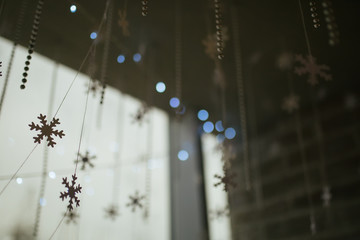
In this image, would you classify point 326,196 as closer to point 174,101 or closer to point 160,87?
point 174,101

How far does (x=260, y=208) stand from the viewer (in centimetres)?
275

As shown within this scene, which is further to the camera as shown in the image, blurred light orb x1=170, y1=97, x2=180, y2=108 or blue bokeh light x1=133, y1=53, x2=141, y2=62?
blurred light orb x1=170, y1=97, x2=180, y2=108

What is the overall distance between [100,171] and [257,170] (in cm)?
128

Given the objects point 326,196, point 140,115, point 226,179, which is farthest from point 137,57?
point 326,196

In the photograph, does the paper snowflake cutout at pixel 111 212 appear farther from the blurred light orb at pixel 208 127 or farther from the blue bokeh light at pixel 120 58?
the blurred light orb at pixel 208 127

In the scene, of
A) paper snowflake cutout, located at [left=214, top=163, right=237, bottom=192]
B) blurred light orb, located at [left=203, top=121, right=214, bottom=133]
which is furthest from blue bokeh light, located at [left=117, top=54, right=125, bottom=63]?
paper snowflake cutout, located at [left=214, top=163, right=237, bottom=192]

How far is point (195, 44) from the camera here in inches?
82.6

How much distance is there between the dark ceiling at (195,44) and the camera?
181 cm

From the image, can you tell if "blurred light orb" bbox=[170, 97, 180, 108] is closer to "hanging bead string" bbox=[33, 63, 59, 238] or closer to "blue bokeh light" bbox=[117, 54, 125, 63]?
"blue bokeh light" bbox=[117, 54, 125, 63]

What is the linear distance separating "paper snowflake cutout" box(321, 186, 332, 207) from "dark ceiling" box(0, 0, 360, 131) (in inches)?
24.9

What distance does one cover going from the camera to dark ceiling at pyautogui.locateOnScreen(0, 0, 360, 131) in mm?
1808

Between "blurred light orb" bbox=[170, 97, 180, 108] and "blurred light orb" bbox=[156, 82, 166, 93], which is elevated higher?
"blurred light orb" bbox=[156, 82, 166, 93]

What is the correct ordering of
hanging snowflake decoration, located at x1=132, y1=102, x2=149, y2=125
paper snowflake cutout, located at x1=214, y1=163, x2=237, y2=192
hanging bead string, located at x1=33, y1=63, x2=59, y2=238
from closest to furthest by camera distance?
1. paper snowflake cutout, located at x1=214, y1=163, x2=237, y2=192
2. hanging bead string, located at x1=33, y1=63, x2=59, y2=238
3. hanging snowflake decoration, located at x1=132, y1=102, x2=149, y2=125

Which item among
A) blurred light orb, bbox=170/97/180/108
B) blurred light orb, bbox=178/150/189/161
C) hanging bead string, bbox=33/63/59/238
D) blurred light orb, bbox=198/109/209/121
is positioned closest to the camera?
hanging bead string, bbox=33/63/59/238
